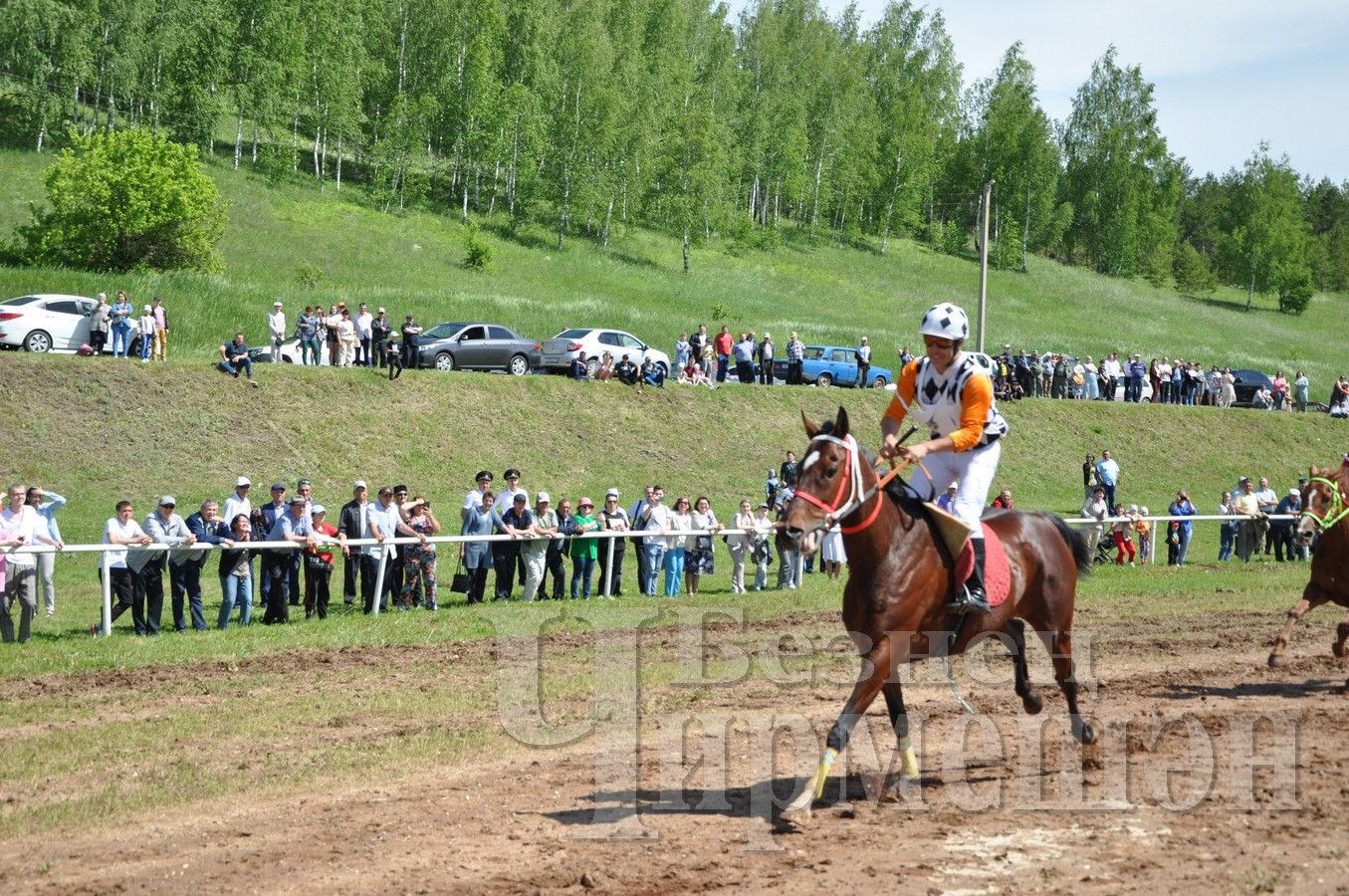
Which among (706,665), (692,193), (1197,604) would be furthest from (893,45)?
(706,665)

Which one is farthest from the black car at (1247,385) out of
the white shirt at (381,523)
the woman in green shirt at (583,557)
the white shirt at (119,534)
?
the white shirt at (119,534)

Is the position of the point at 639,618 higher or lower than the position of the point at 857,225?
lower

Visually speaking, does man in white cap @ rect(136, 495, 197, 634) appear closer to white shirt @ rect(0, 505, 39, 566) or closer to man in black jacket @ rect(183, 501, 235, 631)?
man in black jacket @ rect(183, 501, 235, 631)

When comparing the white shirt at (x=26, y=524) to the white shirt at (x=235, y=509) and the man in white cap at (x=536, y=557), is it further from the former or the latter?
the man in white cap at (x=536, y=557)

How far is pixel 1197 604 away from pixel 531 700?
12.9 metres

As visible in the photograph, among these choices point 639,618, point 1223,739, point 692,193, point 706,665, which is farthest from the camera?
point 692,193

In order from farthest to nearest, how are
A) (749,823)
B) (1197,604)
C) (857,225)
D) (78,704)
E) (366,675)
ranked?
1. (857,225)
2. (1197,604)
3. (366,675)
4. (78,704)
5. (749,823)

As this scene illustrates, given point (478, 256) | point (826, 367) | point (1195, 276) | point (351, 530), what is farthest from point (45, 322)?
point (1195, 276)

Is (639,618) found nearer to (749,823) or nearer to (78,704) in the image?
(78,704)

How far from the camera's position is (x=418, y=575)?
18.6 meters

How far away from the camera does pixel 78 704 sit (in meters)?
11.9

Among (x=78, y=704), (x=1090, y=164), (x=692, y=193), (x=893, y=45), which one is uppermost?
(x=893, y=45)

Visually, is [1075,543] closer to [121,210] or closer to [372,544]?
[372,544]

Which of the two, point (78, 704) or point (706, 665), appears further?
point (706, 665)
